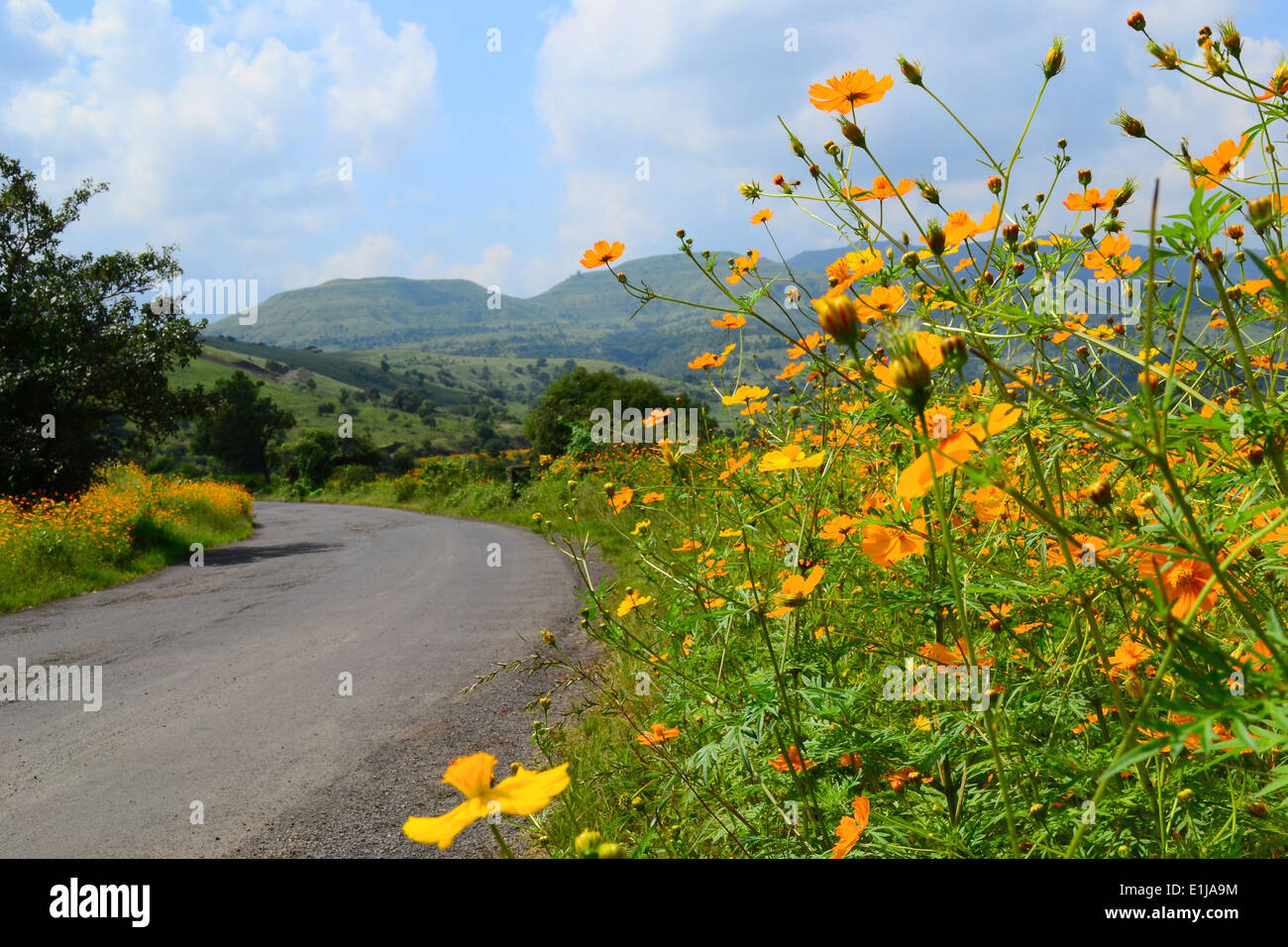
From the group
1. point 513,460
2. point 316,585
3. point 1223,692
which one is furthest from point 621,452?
point 513,460

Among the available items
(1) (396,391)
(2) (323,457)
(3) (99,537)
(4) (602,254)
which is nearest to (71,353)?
(3) (99,537)

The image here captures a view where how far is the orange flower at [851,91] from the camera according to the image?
4.51ft

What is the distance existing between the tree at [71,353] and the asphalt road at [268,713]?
3.78 meters

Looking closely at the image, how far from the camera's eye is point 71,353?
33.4 ft

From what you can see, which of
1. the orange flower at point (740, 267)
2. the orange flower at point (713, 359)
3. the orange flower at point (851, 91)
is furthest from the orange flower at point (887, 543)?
the orange flower at point (713, 359)

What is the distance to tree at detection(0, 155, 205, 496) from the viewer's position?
377 inches

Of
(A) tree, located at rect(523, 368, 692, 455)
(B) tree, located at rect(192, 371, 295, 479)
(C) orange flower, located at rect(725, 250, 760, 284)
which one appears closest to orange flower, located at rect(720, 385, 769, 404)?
(C) orange flower, located at rect(725, 250, 760, 284)

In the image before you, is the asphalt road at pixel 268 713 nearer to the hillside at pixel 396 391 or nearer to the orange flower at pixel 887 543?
the orange flower at pixel 887 543

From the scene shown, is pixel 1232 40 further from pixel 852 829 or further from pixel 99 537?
pixel 99 537

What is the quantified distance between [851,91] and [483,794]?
4.30ft

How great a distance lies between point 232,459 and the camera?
45.3 m

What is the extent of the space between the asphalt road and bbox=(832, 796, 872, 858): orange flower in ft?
4.36

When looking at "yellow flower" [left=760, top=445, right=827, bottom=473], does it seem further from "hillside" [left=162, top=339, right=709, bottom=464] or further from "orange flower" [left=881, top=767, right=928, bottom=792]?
"hillside" [left=162, top=339, right=709, bottom=464]

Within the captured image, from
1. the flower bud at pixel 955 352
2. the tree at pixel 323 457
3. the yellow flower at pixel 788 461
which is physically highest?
the flower bud at pixel 955 352
